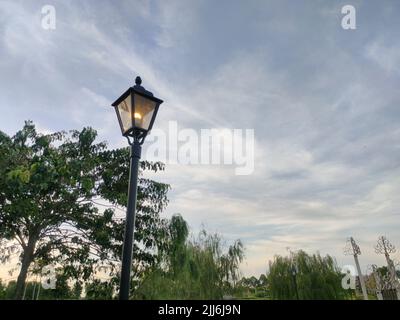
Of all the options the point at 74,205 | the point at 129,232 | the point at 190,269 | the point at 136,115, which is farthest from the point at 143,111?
the point at 190,269

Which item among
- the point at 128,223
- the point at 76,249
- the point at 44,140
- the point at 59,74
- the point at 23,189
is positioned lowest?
the point at 128,223

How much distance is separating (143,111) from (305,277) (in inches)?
774

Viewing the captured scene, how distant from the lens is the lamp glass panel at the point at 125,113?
→ 296cm

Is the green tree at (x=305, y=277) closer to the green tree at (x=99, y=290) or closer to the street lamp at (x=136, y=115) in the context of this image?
the green tree at (x=99, y=290)

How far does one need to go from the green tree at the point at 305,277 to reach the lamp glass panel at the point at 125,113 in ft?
62.8

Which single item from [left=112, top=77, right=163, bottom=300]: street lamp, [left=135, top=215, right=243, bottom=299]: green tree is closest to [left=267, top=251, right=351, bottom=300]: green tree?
[left=135, top=215, right=243, bottom=299]: green tree

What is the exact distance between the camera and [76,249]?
999 cm

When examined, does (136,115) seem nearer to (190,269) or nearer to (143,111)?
(143,111)

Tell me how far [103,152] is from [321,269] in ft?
52.9

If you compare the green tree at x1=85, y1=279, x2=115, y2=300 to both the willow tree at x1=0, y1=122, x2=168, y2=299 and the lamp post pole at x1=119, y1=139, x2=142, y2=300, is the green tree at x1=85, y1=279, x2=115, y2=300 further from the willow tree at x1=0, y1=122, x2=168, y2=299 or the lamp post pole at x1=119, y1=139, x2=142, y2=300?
the lamp post pole at x1=119, y1=139, x2=142, y2=300

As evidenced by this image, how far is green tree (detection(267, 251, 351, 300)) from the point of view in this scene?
18.6 m
